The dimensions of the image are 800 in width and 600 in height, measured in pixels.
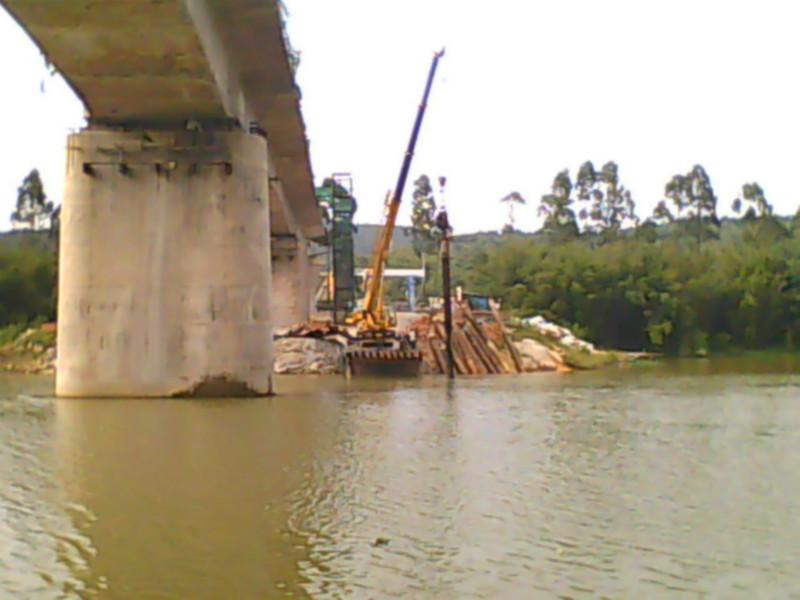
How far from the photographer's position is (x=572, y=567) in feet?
26.0

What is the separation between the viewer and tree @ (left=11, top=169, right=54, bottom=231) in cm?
10231

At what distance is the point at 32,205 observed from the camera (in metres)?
104

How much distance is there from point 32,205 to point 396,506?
327 ft

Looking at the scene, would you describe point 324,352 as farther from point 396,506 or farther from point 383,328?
point 396,506

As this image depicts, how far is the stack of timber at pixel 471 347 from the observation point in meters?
46.4

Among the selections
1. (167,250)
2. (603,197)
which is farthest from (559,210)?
(167,250)

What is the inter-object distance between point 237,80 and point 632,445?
13.6 m

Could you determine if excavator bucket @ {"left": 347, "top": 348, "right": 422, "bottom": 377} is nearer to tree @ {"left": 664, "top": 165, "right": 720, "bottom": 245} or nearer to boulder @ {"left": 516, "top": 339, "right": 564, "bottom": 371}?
boulder @ {"left": 516, "top": 339, "right": 564, "bottom": 371}

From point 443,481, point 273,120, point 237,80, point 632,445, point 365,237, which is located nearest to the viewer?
point 443,481

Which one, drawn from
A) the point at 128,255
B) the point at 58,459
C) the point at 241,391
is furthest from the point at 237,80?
the point at 58,459

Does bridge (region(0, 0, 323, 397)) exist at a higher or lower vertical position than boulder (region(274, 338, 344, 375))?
higher

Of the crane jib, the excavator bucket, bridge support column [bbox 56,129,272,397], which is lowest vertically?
the excavator bucket

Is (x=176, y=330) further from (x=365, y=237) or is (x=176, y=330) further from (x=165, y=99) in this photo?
(x=365, y=237)

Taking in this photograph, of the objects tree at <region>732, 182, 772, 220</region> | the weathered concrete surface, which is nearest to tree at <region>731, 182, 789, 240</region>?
tree at <region>732, 182, 772, 220</region>
